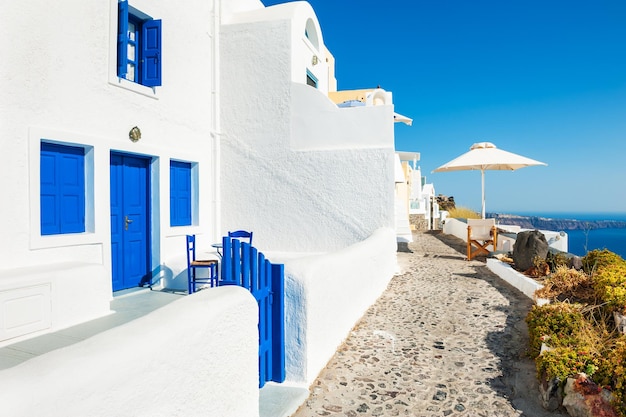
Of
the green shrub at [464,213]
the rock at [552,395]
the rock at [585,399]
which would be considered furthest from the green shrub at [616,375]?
the green shrub at [464,213]

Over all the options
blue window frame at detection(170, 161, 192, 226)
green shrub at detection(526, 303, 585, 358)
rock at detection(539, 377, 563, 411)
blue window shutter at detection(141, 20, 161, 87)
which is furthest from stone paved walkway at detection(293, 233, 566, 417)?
blue window shutter at detection(141, 20, 161, 87)

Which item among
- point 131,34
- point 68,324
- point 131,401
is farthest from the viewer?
point 131,34

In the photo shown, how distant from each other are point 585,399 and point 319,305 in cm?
263

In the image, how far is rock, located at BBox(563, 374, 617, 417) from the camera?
3604mm

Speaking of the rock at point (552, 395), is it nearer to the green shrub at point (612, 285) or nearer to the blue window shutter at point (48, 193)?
the green shrub at point (612, 285)

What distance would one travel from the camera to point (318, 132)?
10047 mm

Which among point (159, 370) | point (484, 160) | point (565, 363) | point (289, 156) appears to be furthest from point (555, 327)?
point (484, 160)

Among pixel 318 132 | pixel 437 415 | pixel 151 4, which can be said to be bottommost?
pixel 437 415

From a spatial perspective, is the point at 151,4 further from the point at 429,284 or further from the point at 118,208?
the point at 429,284

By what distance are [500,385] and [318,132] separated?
23.0 ft

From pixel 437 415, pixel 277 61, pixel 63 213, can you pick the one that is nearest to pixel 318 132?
pixel 277 61

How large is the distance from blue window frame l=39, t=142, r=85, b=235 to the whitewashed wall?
5.7 inches

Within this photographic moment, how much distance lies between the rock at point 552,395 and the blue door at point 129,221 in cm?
663

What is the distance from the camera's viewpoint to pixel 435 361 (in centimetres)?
504
